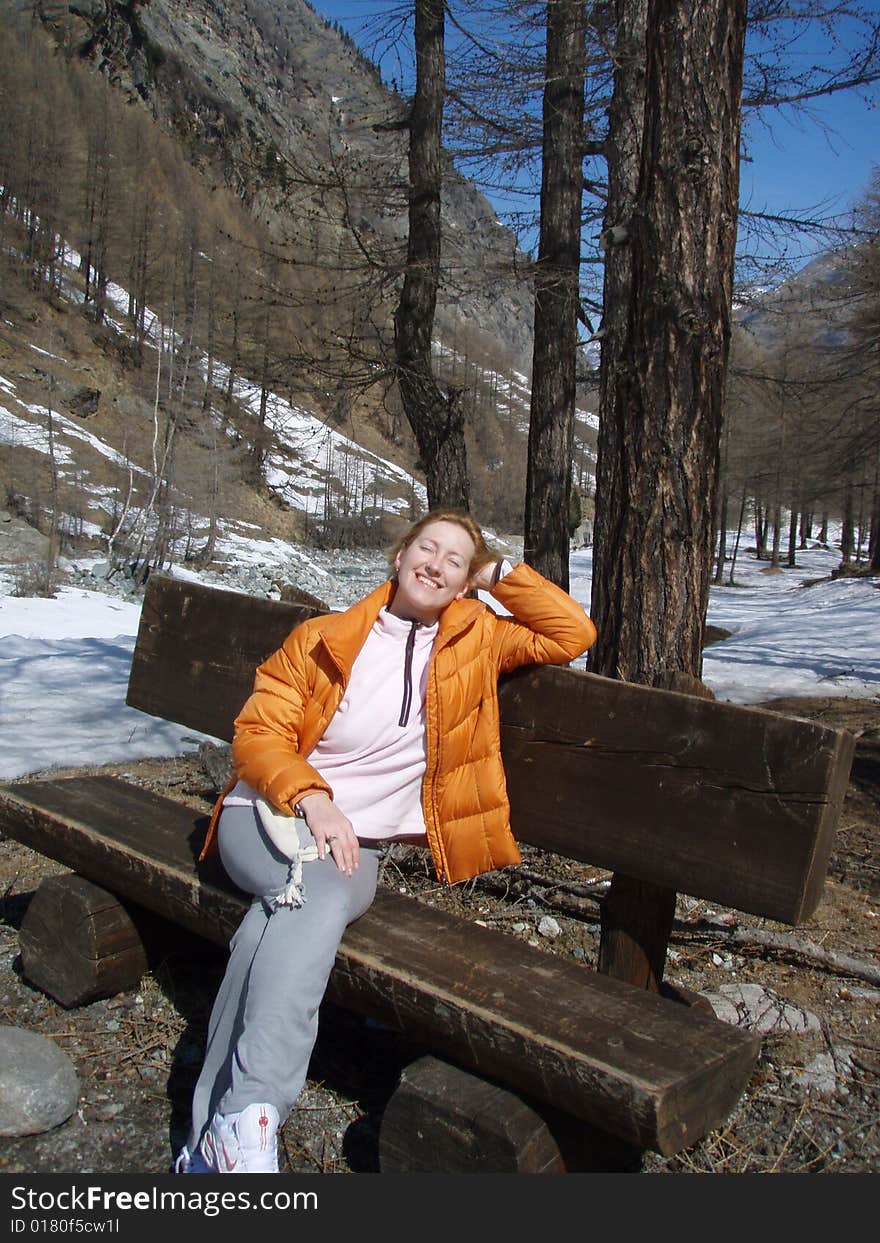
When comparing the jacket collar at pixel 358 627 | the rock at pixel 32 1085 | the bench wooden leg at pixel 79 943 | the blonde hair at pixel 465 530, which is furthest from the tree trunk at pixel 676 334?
the rock at pixel 32 1085

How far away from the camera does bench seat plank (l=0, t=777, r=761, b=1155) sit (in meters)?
1.73

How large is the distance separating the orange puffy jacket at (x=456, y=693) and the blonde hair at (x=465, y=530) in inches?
4.1

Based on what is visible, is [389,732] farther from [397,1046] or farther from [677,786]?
[397,1046]

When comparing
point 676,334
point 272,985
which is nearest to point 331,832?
point 272,985

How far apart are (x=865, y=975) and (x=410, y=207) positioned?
6614 mm

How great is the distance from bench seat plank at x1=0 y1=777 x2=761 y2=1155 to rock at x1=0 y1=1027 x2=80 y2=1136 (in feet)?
1.48

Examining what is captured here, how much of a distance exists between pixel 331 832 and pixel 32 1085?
953mm

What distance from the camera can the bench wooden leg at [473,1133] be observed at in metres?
1.82

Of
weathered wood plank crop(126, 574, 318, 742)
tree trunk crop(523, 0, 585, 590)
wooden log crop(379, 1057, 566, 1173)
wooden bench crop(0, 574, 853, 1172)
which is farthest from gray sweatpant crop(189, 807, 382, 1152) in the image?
tree trunk crop(523, 0, 585, 590)

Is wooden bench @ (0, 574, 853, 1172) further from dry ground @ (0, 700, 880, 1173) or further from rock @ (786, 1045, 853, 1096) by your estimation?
rock @ (786, 1045, 853, 1096)

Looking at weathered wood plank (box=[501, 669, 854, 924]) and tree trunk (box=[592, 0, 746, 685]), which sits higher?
tree trunk (box=[592, 0, 746, 685])

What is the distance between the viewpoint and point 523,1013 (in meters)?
1.92

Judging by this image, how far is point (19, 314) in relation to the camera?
136 ft

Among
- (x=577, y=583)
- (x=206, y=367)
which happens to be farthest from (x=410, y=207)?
(x=206, y=367)
